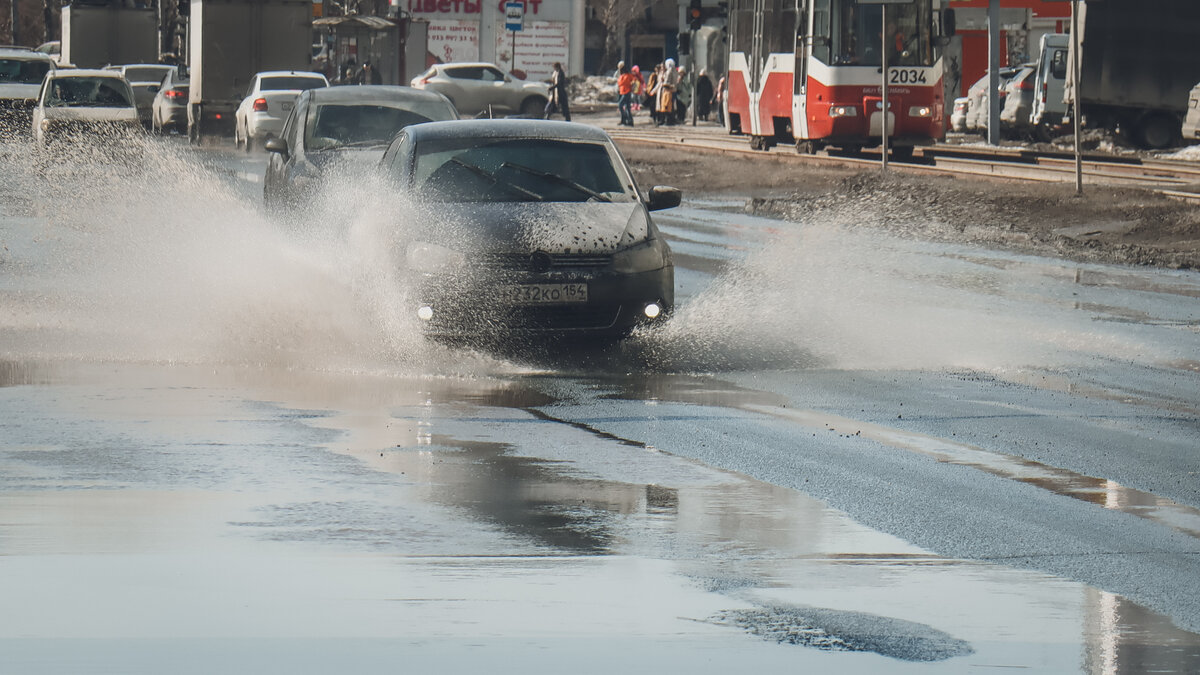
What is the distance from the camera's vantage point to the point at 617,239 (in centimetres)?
1066

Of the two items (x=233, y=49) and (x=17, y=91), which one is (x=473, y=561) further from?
(x=17, y=91)

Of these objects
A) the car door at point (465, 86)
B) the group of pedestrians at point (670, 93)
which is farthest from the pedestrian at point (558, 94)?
the car door at point (465, 86)

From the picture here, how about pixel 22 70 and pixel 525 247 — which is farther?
pixel 22 70

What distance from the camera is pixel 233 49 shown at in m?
41.4

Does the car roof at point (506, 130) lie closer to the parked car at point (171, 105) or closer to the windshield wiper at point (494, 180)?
the windshield wiper at point (494, 180)

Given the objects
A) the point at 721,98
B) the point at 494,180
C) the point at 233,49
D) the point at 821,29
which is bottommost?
the point at 494,180

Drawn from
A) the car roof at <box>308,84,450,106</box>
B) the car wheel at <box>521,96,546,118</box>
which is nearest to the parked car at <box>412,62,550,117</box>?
the car wheel at <box>521,96,546,118</box>

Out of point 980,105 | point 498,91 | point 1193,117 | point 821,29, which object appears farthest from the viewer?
point 498,91

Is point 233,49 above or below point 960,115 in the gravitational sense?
above

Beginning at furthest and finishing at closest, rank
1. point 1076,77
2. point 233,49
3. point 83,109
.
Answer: point 233,49
point 83,109
point 1076,77

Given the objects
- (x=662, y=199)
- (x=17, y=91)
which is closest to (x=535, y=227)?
(x=662, y=199)

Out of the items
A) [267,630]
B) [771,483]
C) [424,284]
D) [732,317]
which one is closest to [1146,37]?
[732,317]

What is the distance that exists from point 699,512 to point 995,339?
221 inches

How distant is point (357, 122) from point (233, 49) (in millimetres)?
25384
